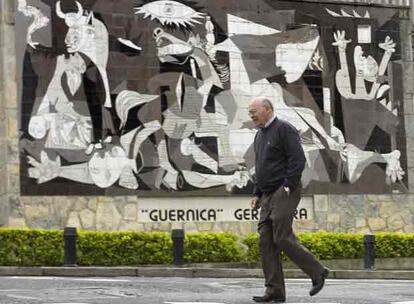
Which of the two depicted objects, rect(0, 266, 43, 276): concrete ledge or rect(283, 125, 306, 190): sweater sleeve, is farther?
rect(0, 266, 43, 276): concrete ledge

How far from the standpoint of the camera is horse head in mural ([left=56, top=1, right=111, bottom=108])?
818 inches

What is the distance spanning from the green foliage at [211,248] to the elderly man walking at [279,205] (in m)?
10.7

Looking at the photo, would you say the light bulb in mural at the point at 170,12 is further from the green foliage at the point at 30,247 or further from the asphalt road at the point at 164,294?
the asphalt road at the point at 164,294

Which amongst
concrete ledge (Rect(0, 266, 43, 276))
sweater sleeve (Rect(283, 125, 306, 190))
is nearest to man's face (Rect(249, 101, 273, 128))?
sweater sleeve (Rect(283, 125, 306, 190))

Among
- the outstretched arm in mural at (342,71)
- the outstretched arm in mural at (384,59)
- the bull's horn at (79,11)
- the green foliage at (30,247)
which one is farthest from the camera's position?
the outstretched arm in mural at (384,59)

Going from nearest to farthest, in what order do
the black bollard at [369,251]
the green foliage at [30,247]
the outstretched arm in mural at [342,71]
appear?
1. the green foliage at [30,247]
2. the black bollard at [369,251]
3. the outstretched arm in mural at [342,71]

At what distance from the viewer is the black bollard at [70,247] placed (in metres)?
17.7

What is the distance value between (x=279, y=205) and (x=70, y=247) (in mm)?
9284

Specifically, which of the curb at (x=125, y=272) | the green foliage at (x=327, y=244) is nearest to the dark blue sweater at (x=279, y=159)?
the curb at (x=125, y=272)

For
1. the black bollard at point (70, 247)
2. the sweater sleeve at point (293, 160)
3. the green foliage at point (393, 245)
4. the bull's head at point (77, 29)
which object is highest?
the bull's head at point (77, 29)

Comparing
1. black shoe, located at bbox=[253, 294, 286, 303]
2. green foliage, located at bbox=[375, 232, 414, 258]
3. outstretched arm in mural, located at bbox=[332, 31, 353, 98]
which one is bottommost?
green foliage, located at bbox=[375, 232, 414, 258]

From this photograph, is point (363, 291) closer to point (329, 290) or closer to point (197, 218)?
point (329, 290)

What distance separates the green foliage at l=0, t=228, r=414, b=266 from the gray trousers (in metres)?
10.2

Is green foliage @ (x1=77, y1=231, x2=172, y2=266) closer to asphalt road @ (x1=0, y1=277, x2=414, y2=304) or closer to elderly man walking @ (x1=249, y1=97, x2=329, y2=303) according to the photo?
asphalt road @ (x1=0, y1=277, x2=414, y2=304)
